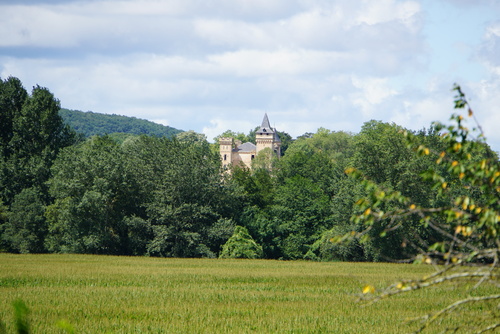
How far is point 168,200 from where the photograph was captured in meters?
57.1

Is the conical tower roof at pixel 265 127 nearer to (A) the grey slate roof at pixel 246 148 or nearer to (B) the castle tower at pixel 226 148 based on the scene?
(A) the grey slate roof at pixel 246 148

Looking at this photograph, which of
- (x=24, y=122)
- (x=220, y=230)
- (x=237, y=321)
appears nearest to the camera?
(x=237, y=321)

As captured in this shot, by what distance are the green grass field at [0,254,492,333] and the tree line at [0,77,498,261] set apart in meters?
15.7

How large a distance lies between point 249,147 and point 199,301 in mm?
152589

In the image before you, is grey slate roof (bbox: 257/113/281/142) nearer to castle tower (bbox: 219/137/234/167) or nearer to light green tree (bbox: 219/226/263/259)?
castle tower (bbox: 219/137/234/167)

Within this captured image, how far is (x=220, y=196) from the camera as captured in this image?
60781mm

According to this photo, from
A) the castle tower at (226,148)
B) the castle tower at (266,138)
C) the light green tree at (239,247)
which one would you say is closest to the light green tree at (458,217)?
the light green tree at (239,247)

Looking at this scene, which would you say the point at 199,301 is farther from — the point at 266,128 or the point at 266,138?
the point at 266,128

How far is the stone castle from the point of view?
170m

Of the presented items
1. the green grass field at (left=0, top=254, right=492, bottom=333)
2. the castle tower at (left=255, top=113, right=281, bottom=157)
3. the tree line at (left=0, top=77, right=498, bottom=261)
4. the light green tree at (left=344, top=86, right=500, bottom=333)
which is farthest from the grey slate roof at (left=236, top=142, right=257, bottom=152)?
the light green tree at (left=344, top=86, right=500, bottom=333)

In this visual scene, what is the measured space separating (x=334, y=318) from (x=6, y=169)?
48.5 metres

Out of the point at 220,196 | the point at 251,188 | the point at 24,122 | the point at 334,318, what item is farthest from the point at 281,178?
the point at 334,318

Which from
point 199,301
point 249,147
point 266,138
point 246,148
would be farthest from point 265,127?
point 199,301

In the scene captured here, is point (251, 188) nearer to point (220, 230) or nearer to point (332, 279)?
point (220, 230)
